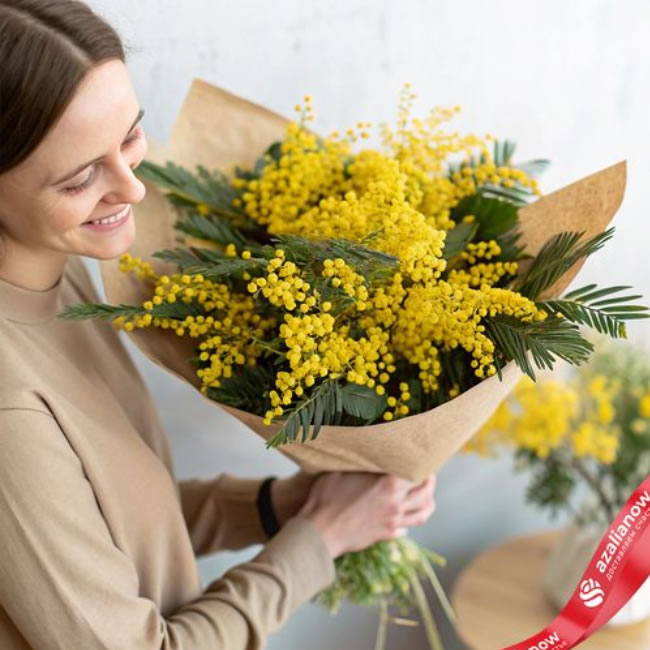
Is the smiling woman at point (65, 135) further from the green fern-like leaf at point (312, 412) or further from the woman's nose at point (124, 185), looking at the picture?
the green fern-like leaf at point (312, 412)

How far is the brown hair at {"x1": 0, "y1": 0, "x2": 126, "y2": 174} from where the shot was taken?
0.70 meters

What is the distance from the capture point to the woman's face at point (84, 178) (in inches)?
28.5

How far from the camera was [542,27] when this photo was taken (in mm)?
1298

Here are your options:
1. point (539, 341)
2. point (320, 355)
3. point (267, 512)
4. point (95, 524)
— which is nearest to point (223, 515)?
point (267, 512)

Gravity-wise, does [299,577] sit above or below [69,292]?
below

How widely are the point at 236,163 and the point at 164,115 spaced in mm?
168

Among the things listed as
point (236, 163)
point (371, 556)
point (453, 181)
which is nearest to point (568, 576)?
point (371, 556)

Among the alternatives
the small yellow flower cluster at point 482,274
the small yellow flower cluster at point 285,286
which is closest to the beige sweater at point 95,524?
the small yellow flower cluster at point 285,286

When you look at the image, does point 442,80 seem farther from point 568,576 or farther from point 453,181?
point 568,576

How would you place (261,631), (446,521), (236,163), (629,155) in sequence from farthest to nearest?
(446,521) → (629,155) → (236,163) → (261,631)

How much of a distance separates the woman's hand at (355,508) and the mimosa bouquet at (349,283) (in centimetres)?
7

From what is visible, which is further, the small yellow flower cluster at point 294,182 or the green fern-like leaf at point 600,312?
the small yellow flower cluster at point 294,182

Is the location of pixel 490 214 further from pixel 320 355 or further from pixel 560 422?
pixel 560 422

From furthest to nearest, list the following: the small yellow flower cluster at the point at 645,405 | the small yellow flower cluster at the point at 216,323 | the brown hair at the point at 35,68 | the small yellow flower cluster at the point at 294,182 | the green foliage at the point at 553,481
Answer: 1. the green foliage at the point at 553,481
2. the small yellow flower cluster at the point at 645,405
3. the small yellow flower cluster at the point at 294,182
4. the small yellow flower cluster at the point at 216,323
5. the brown hair at the point at 35,68
